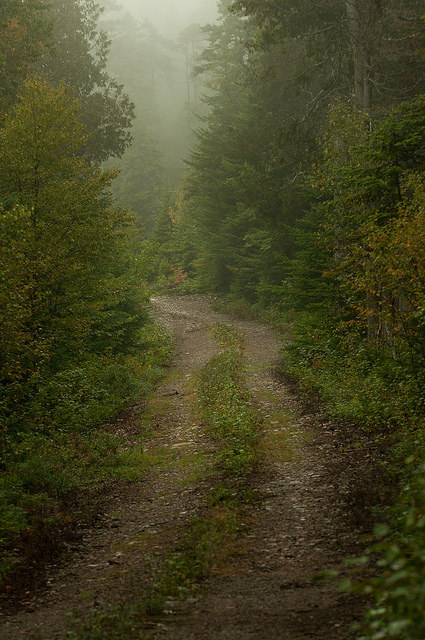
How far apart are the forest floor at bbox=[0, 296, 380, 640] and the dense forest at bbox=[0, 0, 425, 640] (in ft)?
1.58

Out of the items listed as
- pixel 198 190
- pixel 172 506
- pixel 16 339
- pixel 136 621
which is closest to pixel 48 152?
pixel 16 339

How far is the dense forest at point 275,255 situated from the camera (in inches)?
311

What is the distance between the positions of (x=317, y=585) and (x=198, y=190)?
1292 inches

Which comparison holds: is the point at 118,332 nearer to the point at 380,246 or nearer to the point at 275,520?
the point at 380,246

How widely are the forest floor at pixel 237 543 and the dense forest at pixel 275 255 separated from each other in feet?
1.58

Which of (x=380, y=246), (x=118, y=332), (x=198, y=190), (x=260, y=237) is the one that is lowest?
(x=118, y=332)

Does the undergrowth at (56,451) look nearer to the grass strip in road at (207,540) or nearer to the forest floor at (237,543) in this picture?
the forest floor at (237,543)

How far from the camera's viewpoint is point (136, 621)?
4242 millimetres

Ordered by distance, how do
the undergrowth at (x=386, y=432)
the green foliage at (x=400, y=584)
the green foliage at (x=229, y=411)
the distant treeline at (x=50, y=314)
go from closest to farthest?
the green foliage at (x=400, y=584)
the undergrowth at (x=386, y=432)
the distant treeline at (x=50, y=314)
the green foliage at (x=229, y=411)

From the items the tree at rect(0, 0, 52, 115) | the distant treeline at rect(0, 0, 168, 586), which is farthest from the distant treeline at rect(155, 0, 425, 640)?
the tree at rect(0, 0, 52, 115)

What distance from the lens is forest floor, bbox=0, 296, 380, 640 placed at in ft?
13.4

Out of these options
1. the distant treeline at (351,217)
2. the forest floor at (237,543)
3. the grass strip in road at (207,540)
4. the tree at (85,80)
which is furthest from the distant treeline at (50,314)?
the tree at (85,80)

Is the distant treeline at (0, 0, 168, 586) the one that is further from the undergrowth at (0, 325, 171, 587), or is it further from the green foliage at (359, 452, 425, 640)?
the green foliage at (359, 452, 425, 640)

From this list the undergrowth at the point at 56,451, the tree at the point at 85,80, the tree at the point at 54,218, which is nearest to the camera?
the undergrowth at the point at 56,451
